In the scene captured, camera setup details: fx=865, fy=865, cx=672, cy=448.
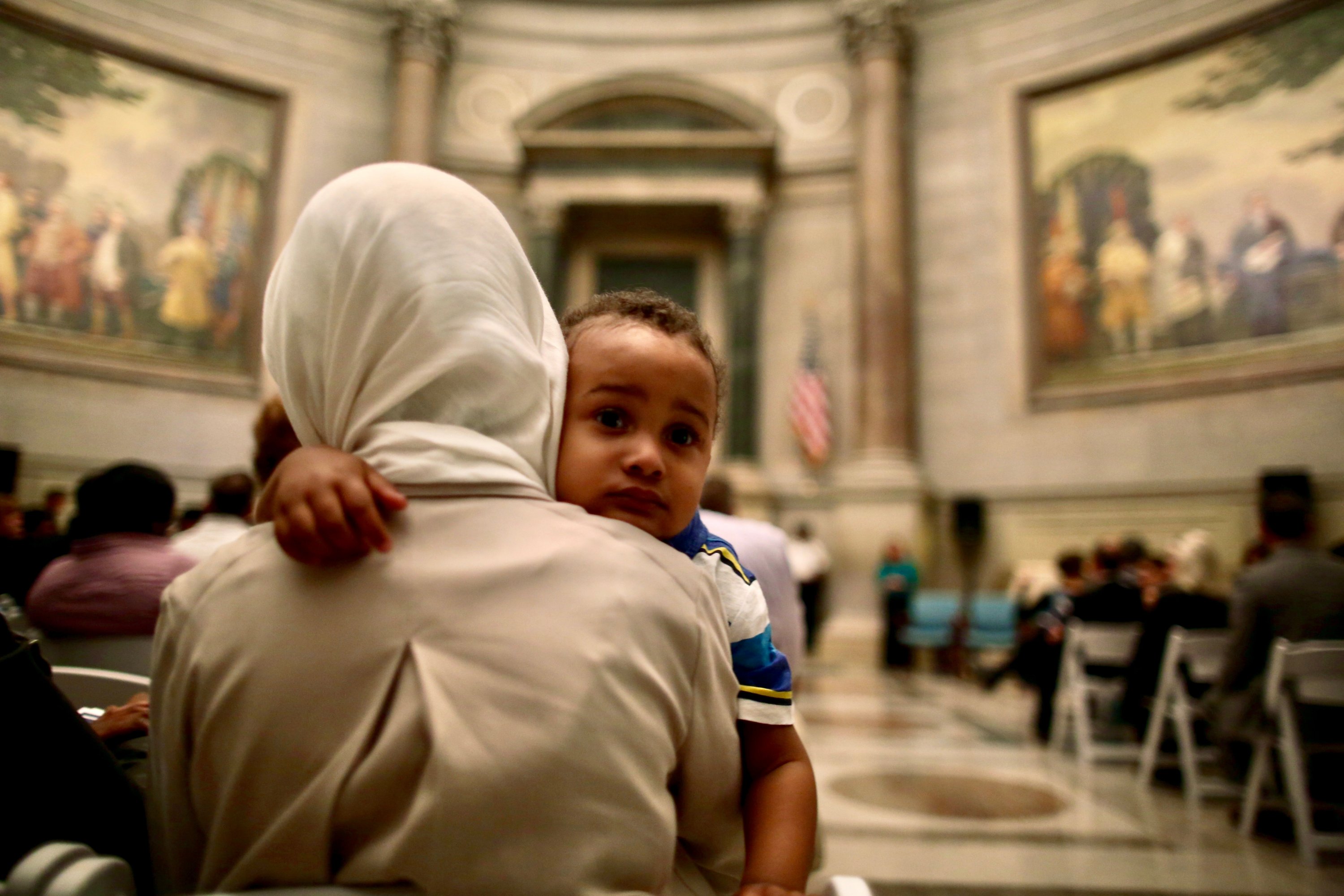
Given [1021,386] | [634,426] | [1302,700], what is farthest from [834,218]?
[634,426]

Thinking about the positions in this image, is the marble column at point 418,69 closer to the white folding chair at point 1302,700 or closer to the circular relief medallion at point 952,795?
the circular relief medallion at point 952,795

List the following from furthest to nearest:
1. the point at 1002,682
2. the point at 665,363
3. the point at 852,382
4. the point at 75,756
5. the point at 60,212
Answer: the point at 852,382
the point at 60,212
the point at 1002,682
the point at 665,363
the point at 75,756

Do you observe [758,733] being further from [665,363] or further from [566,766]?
[665,363]

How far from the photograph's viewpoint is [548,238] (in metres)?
12.7

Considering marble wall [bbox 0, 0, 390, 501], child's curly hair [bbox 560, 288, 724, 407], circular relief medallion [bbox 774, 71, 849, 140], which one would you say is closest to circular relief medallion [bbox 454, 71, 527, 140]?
marble wall [bbox 0, 0, 390, 501]

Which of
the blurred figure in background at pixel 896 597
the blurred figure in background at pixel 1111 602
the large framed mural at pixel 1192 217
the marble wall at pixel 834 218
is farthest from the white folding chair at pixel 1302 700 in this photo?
the large framed mural at pixel 1192 217

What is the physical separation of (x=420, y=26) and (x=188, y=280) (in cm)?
509

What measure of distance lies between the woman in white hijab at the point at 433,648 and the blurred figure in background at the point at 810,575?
9064mm

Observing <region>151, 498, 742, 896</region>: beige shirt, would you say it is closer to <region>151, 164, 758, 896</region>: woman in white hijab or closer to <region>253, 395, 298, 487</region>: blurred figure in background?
<region>151, 164, 758, 896</region>: woman in white hijab

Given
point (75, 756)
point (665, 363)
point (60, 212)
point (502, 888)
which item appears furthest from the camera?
point (60, 212)

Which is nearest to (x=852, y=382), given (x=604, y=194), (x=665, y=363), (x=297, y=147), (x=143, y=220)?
(x=604, y=194)

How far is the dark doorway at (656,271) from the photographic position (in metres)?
13.7

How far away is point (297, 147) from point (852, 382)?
8.99 metres

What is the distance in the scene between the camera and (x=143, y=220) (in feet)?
39.5
